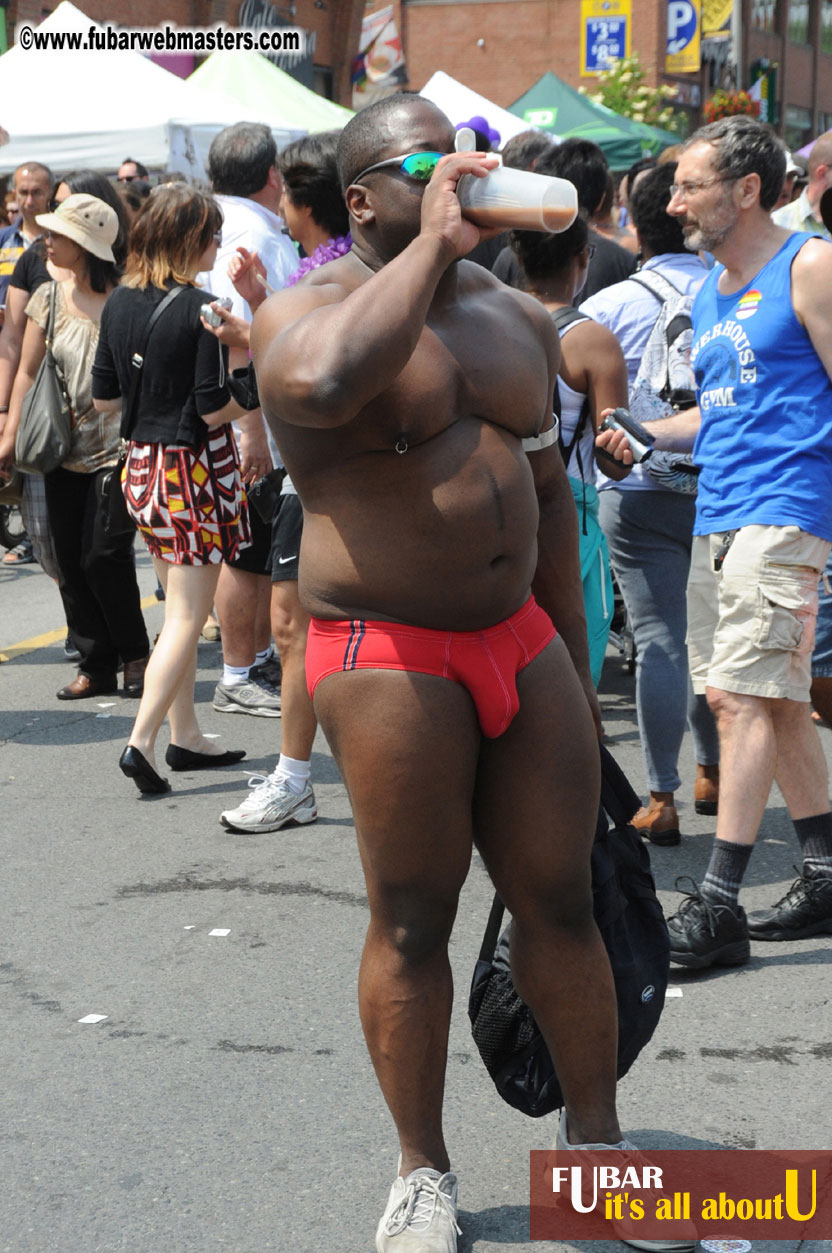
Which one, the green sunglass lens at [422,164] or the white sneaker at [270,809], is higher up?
the green sunglass lens at [422,164]

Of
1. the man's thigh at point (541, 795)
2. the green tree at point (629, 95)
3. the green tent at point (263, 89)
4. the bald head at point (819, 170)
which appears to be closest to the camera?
the man's thigh at point (541, 795)

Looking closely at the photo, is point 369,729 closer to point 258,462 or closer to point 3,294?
point 258,462

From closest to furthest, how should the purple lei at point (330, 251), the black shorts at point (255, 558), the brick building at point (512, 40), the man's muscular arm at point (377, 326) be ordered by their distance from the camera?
the man's muscular arm at point (377, 326) → the purple lei at point (330, 251) → the black shorts at point (255, 558) → the brick building at point (512, 40)

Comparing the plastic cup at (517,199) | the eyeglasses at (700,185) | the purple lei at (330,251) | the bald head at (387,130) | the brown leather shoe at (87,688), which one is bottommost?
the brown leather shoe at (87,688)

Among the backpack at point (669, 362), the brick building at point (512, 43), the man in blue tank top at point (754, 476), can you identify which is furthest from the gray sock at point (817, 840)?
the brick building at point (512, 43)

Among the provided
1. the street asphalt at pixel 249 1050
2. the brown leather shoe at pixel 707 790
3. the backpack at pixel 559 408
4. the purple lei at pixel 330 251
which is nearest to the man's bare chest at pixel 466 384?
the street asphalt at pixel 249 1050

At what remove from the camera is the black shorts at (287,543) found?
16.3 feet

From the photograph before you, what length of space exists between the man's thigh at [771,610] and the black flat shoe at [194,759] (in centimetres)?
250

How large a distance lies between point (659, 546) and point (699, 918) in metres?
1.44

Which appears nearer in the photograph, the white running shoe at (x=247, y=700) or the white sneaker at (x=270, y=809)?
the white sneaker at (x=270, y=809)

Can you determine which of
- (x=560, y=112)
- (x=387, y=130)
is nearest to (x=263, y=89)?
(x=560, y=112)

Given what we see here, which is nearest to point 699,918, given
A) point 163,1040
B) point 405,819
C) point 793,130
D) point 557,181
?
point 163,1040

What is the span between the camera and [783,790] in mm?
4121

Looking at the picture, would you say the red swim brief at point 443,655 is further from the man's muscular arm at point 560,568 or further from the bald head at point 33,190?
the bald head at point 33,190
